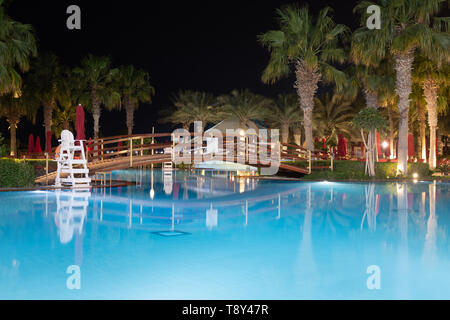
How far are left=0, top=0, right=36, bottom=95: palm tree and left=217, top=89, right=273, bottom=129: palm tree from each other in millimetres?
21487

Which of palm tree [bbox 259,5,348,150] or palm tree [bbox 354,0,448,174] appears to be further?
palm tree [bbox 259,5,348,150]

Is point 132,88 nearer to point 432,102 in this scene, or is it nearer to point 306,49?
point 306,49

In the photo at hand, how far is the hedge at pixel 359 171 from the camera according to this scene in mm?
23438

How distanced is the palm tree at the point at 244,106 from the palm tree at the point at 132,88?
699cm

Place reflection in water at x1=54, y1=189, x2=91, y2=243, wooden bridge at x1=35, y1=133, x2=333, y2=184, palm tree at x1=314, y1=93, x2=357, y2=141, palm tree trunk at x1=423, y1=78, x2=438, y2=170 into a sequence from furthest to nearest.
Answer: palm tree at x1=314, y1=93, x2=357, y2=141, palm tree trunk at x1=423, y1=78, x2=438, y2=170, wooden bridge at x1=35, y1=133, x2=333, y2=184, reflection in water at x1=54, y1=189, x2=91, y2=243

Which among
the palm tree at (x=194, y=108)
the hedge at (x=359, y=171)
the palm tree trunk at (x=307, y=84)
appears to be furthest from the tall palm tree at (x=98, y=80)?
the hedge at (x=359, y=171)

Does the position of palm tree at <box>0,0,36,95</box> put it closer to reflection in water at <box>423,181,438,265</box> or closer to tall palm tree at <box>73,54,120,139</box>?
tall palm tree at <box>73,54,120,139</box>

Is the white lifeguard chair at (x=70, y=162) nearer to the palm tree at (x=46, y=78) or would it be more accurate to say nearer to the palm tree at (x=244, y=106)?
the palm tree at (x=46, y=78)

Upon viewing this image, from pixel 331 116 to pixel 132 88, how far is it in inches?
751

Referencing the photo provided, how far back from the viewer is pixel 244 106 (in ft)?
131

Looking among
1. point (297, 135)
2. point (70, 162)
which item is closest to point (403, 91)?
point (70, 162)

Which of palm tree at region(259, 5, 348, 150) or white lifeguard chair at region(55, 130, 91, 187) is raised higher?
palm tree at region(259, 5, 348, 150)

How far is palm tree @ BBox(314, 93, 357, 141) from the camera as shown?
41.4m

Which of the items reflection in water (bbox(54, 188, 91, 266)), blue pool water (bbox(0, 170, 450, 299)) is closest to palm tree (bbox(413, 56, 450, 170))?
blue pool water (bbox(0, 170, 450, 299))
